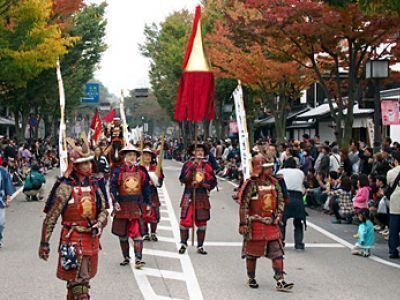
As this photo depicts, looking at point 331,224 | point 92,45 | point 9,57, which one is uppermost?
point 92,45

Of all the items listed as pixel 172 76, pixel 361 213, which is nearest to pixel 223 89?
pixel 172 76

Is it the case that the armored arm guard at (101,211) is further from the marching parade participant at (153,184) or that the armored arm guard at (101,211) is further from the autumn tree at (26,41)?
the autumn tree at (26,41)

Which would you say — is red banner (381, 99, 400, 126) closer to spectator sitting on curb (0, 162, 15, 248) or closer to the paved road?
the paved road

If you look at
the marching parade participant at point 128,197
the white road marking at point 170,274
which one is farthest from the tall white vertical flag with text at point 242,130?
the marching parade participant at point 128,197

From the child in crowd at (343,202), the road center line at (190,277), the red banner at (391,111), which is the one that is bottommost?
the road center line at (190,277)

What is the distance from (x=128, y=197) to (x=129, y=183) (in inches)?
7.8

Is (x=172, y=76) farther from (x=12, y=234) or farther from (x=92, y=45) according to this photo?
(x=12, y=234)

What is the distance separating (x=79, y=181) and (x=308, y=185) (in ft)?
40.9

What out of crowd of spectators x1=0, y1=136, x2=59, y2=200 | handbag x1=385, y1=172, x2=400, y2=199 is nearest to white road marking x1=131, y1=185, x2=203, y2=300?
handbag x1=385, y1=172, x2=400, y2=199

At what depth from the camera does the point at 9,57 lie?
74.6 feet

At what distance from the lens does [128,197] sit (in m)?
10.1

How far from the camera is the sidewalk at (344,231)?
11.8 m

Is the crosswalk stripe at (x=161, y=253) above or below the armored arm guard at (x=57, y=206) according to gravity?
below

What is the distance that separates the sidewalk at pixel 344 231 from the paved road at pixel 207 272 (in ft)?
0.17
